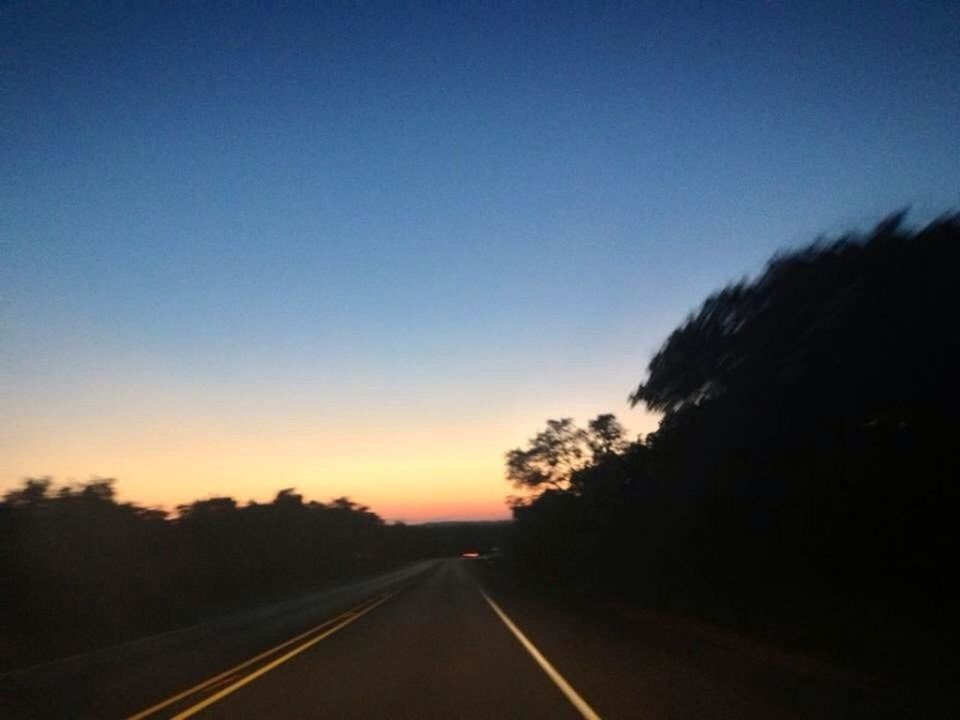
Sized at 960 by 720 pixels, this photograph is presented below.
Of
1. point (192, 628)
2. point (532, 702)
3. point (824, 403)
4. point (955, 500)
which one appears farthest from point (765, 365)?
point (192, 628)

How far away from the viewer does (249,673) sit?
15719mm

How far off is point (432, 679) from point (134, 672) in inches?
211

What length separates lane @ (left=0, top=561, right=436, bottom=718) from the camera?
1237 cm

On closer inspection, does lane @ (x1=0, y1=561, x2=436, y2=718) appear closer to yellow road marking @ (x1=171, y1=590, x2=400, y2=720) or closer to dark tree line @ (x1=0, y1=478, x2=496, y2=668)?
yellow road marking @ (x1=171, y1=590, x2=400, y2=720)

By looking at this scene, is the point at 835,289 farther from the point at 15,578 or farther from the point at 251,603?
the point at 251,603

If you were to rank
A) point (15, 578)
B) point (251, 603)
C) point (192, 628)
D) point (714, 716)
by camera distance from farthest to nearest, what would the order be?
point (251, 603) → point (15, 578) → point (192, 628) → point (714, 716)

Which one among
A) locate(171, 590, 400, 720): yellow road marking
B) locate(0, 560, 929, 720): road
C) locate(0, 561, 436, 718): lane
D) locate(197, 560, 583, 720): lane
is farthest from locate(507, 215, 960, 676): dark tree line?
locate(0, 561, 436, 718): lane

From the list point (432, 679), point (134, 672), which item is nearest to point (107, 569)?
point (134, 672)

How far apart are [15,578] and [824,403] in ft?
77.2

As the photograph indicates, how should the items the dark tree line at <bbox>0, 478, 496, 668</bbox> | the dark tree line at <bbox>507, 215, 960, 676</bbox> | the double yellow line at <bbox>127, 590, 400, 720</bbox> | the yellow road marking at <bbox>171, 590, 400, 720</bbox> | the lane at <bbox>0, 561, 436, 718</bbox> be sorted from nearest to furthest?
the yellow road marking at <bbox>171, 590, 400, 720</bbox> < the double yellow line at <bbox>127, 590, 400, 720</bbox> < the lane at <bbox>0, 561, 436, 718</bbox> < the dark tree line at <bbox>507, 215, 960, 676</bbox> < the dark tree line at <bbox>0, 478, 496, 668</bbox>

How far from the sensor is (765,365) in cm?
2500

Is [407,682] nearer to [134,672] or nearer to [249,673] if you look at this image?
[249,673]

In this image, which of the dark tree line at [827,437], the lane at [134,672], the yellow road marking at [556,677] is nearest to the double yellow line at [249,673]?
the lane at [134,672]

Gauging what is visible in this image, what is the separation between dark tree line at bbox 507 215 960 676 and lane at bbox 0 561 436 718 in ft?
36.6
